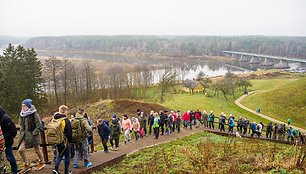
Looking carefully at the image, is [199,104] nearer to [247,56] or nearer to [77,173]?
[77,173]

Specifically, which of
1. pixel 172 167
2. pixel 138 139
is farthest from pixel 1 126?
pixel 138 139

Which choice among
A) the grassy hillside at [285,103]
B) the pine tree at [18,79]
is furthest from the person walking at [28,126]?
the grassy hillside at [285,103]

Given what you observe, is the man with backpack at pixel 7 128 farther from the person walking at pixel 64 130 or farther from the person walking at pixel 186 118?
the person walking at pixel 186 118

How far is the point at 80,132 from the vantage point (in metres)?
7.88

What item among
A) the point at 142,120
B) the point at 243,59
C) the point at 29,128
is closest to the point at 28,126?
the point at 29,128

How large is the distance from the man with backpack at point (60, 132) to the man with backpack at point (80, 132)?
531 millimetres

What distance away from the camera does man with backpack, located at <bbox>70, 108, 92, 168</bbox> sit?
25.7 feet

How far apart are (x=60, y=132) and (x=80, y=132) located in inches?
38.5

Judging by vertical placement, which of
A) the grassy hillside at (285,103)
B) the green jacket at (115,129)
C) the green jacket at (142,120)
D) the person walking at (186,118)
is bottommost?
the grassy hillside at (285,103)

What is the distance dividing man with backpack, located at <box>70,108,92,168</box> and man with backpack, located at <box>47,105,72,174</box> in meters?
0.53

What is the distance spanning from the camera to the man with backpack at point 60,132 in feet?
22.5

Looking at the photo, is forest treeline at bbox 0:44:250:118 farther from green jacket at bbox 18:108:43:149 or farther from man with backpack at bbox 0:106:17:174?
man with backpack at bbox 0:106:17:174

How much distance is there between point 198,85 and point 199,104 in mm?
20703

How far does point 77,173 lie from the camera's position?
312 inches
